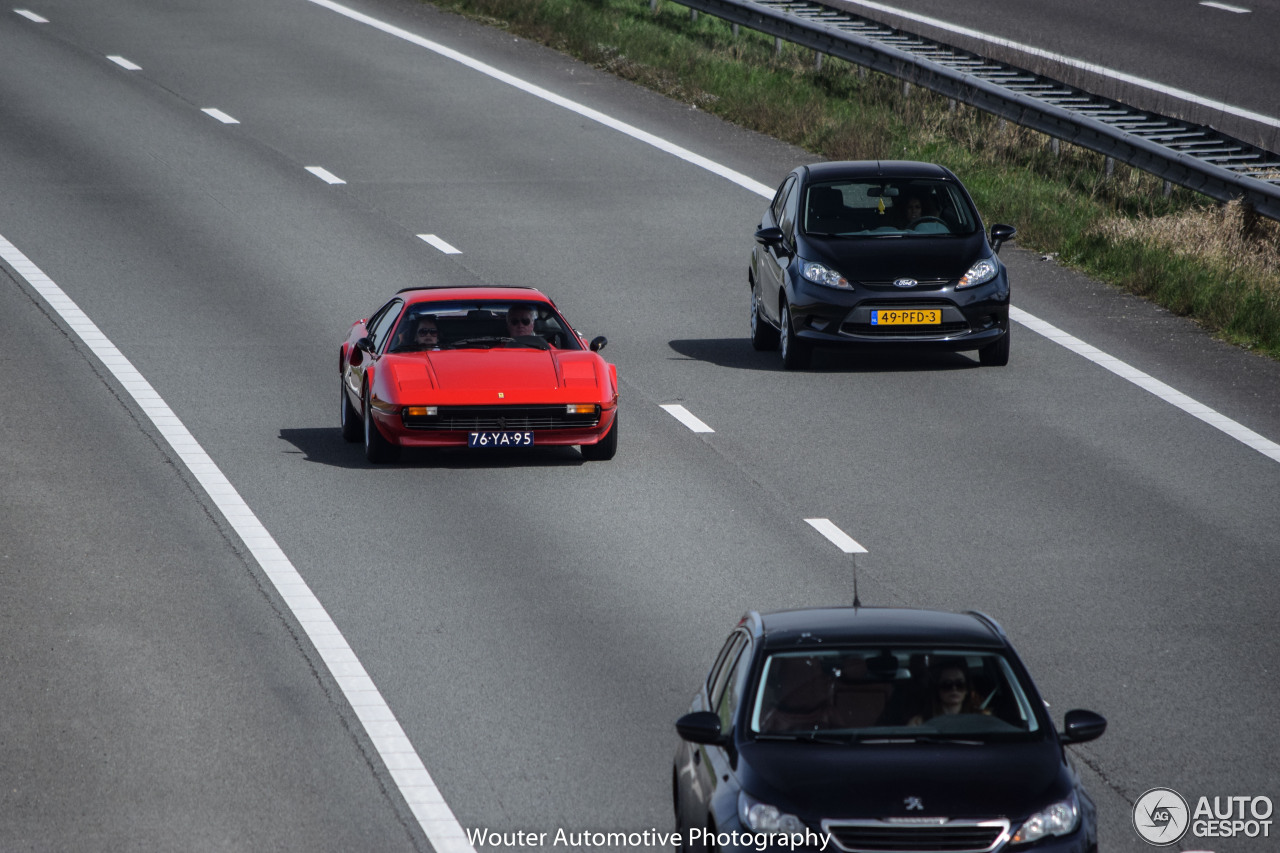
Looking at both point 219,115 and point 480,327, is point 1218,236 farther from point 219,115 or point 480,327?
point 219,115

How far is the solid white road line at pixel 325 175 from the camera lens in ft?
93.3

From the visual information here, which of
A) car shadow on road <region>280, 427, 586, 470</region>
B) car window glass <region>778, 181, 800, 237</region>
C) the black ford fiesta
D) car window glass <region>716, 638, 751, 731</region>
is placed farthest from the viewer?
car window glass <region>778, 181, 800, 237</region>

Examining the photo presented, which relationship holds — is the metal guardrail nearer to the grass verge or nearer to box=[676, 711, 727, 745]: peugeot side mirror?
the grass verge

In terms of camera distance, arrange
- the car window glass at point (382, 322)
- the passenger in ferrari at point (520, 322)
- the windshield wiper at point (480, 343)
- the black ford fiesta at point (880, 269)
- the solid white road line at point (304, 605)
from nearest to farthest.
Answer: the solid white road line at point (304, 605) → the windshield wiper at point (480, 343) → the passenger in ferrari at point (520, 322) → the car window glass at point (382, 322) → the black ford fiesta at point (880, 269)

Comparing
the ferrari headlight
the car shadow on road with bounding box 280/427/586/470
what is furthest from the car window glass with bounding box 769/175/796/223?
the car shadow on road with bounding box 280/427/586/470

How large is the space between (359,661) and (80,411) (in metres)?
7.20

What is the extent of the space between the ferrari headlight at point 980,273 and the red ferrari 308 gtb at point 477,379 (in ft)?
13.6

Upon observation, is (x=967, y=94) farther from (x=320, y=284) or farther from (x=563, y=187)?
(x=320, y=284)

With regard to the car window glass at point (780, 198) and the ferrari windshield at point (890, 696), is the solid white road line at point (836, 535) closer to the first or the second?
the ferrari windshield at point (890, 696)

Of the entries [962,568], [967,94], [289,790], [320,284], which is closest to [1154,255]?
[967,94]

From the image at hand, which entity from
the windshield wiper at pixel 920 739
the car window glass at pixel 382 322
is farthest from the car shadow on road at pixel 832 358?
the windshield wiper at pixel 920 739

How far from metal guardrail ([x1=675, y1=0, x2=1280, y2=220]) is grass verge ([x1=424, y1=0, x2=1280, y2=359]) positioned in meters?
0.46

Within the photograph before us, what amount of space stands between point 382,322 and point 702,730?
10.3 meters

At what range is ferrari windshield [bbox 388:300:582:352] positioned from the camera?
55.5ft
